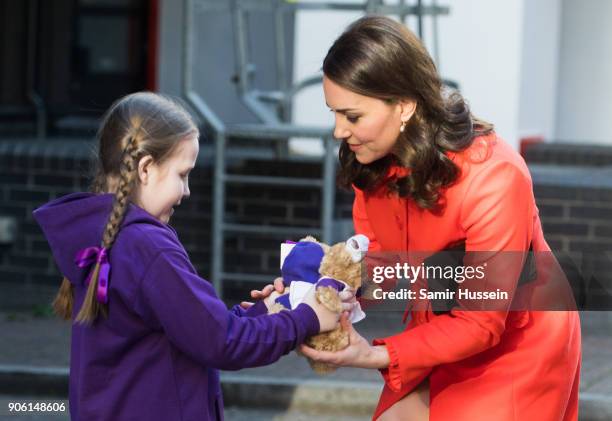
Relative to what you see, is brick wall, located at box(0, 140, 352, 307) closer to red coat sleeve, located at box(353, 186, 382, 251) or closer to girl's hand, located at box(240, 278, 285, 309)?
red coat sleeve, located at box(353, 186, 382, 251)

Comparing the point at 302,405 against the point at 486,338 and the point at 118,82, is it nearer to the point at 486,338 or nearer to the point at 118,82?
the point at 486,338

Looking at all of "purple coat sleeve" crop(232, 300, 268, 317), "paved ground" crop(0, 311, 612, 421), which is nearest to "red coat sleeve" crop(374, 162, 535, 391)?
"purple coat sleeve" crop(232, 300, 268, 317)

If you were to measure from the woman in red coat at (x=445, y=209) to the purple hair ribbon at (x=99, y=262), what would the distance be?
0.51 meters

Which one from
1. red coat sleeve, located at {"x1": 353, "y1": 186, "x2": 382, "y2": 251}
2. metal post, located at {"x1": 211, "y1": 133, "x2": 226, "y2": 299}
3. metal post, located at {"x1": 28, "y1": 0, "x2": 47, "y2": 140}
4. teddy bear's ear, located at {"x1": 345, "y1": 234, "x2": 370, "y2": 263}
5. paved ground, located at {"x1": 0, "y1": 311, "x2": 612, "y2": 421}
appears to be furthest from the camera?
metal post, located at {"x1": 28, "y1": 0, "x2": 47, "y2": 140}

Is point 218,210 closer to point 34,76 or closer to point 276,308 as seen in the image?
point 34,76

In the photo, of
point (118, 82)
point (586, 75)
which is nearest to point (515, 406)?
point (586, 75)

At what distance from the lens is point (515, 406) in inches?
121

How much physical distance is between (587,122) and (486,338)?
8311mm

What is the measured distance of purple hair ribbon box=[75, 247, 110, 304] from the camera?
2.88m

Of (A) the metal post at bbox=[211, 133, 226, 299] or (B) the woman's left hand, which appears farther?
(A) the metal post at bbox=[211, 133, 226, 299]

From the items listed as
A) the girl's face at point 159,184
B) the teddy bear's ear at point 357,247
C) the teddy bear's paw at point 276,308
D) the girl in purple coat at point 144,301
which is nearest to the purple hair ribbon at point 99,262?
the girl in purple coat at point 144,301

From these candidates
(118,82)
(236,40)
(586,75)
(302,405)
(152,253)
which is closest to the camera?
(152,253)

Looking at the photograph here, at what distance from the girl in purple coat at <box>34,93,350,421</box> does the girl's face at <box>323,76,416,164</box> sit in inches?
14.8

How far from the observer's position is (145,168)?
3018 mm
